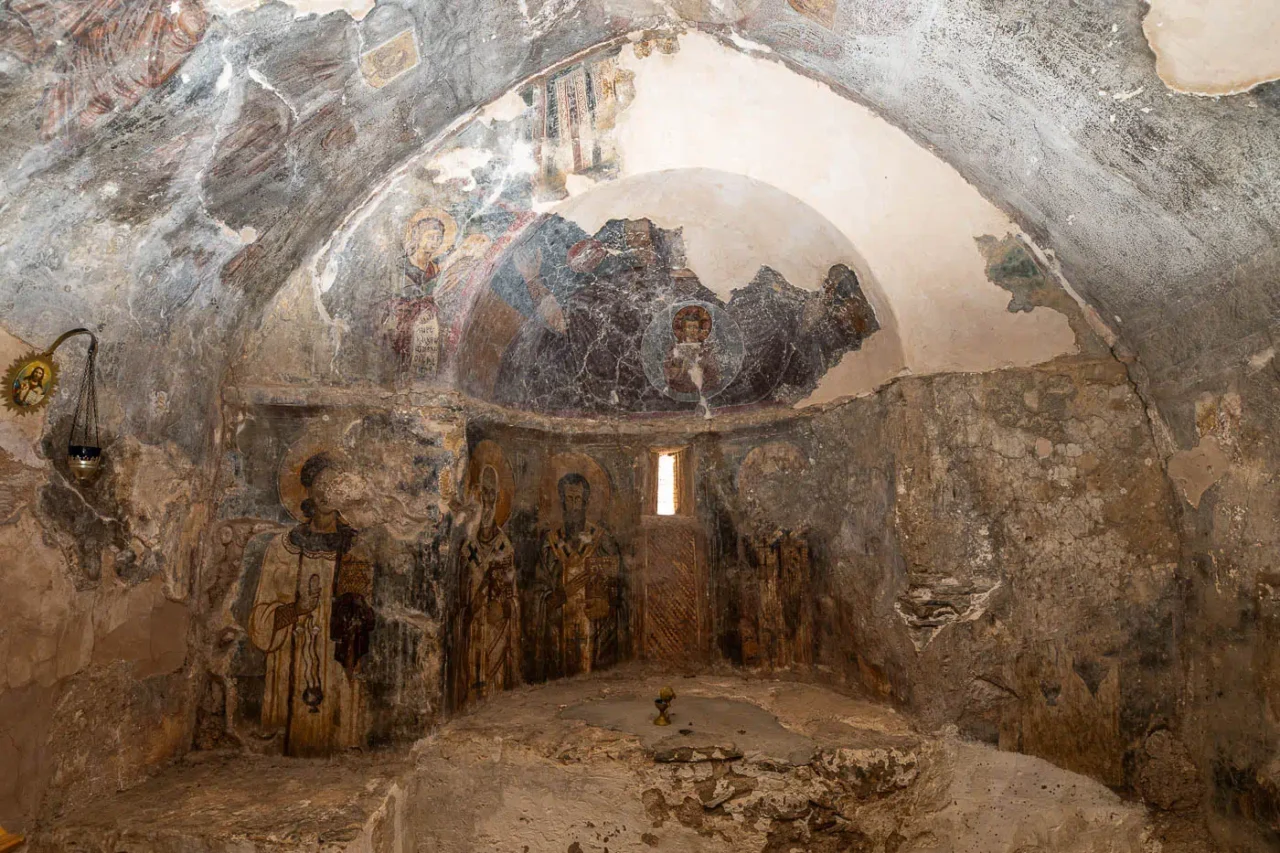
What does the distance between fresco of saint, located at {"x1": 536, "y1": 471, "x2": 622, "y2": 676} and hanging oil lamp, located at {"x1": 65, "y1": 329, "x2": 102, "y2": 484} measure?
3.12 m

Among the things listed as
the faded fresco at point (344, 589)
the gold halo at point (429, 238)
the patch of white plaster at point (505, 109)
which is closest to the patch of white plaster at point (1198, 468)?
the patch of white plaster at point (505, 109)

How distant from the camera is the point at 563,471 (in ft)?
21.1

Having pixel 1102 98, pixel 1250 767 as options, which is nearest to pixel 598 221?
pixel 1102 98

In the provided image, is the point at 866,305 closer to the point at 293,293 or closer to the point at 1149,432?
the point at 1149,432

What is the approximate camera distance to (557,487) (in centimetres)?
638

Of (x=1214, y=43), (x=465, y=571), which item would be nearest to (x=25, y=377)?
(x=465, y=571)

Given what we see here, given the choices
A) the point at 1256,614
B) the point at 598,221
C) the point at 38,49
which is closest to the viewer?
the point at 38,49

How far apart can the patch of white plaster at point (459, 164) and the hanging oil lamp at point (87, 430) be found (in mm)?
2021

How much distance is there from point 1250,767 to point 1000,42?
357 centimetres

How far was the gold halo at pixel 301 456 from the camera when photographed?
499 cm

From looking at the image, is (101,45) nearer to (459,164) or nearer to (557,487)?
(459,164)

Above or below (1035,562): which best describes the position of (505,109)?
above

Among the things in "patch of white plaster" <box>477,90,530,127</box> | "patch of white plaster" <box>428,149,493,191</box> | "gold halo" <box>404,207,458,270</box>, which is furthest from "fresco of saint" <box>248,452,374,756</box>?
"patch of white plaster" <box>477,90,530,127</box>

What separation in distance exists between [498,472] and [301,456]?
1.36 meters
